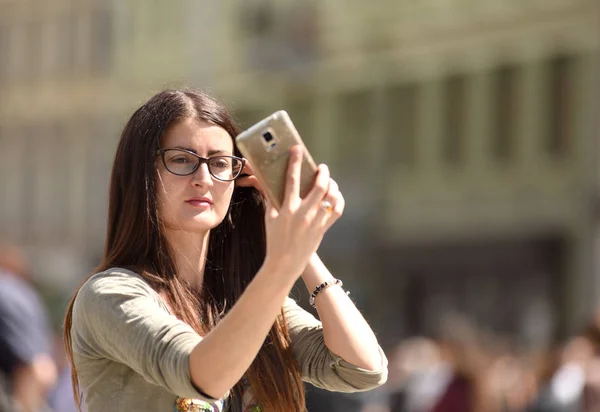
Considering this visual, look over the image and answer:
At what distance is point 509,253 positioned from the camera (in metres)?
26.3

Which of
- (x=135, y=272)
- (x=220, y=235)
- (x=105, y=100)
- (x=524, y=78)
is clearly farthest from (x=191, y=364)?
(x=105, y=100)

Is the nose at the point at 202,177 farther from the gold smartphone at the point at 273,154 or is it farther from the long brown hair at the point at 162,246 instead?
the gold smartphone at the point at 273,154

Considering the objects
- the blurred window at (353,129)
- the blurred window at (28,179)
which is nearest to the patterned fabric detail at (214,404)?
the blurred window at (353,129)

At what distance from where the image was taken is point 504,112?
88.6 feet

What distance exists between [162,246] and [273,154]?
53 centimetres

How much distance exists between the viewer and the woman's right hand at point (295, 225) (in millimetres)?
2473

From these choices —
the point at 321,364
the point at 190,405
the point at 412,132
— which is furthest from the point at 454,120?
the point at 190,405

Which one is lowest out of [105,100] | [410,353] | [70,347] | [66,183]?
[66,183]

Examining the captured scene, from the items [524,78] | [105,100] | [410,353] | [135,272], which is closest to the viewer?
[135,272]

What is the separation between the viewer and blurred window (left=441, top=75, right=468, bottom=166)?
27.9m

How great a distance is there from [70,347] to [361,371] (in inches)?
25.2

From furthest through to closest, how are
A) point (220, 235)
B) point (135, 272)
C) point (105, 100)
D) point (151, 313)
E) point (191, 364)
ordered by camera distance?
point (105, 100)
point (220, 235)
point (135, 272)
point (151, 313)
point (191, 364)

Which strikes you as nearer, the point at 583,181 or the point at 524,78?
the point at 583,181

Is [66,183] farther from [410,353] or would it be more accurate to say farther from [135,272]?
[135,272]
